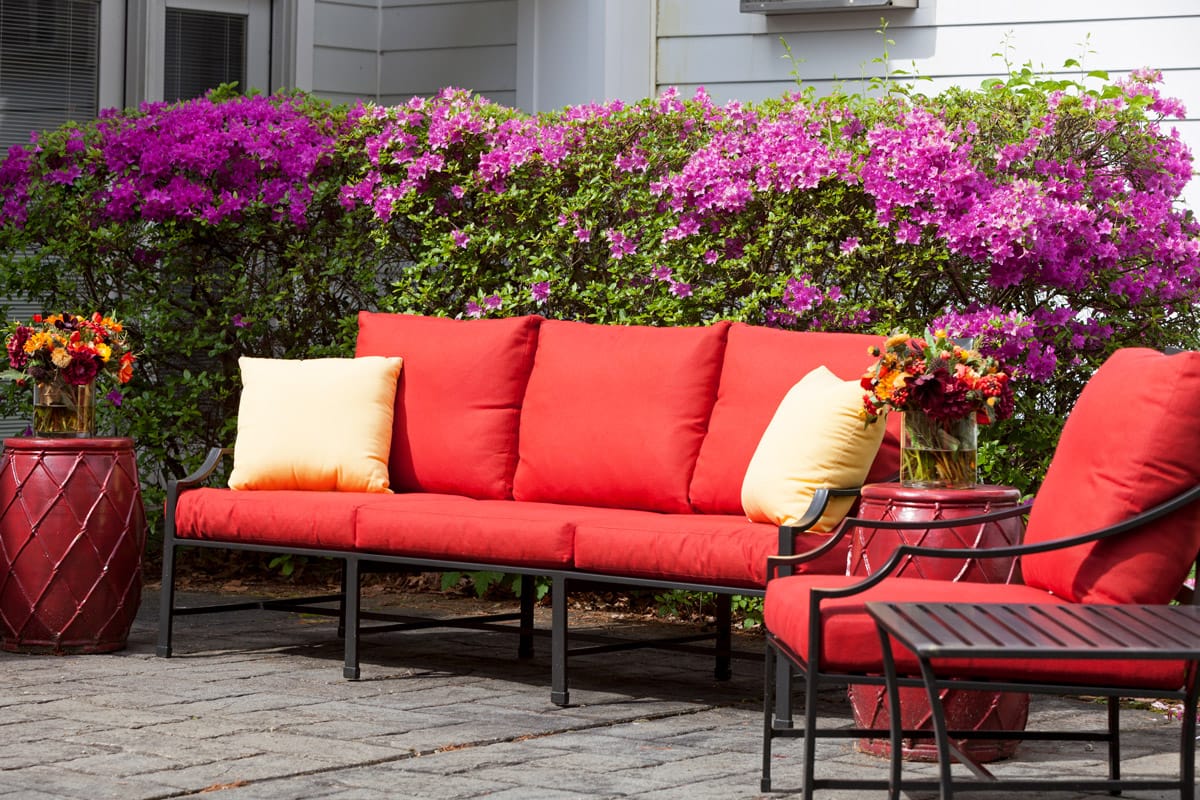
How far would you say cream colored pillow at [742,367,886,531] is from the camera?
183 inches

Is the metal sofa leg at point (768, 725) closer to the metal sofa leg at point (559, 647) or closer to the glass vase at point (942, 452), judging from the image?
the glass vase at point (942, 452)

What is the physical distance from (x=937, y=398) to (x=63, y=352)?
8.99 ft

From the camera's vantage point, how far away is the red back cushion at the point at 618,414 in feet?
17.3

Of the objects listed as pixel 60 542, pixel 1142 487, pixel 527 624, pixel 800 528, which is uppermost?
pixel 1142 487

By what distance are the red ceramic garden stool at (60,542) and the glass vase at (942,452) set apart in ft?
8.38

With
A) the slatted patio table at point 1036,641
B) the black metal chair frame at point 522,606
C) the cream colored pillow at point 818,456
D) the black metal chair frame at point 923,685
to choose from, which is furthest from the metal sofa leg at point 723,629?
the slatted patio table at point 1036,641

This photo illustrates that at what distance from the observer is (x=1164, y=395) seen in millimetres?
3535

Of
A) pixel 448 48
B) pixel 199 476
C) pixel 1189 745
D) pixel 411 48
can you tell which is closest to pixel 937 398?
pixel 1189 745

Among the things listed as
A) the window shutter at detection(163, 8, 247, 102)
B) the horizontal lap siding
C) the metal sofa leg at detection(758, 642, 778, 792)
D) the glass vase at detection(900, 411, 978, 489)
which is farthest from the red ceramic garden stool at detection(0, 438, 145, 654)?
the horizontal lap siding

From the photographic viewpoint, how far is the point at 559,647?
193 inches

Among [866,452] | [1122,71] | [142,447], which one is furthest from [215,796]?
[1122,71]

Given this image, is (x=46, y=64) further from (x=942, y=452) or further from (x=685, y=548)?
(x=942, y=452)

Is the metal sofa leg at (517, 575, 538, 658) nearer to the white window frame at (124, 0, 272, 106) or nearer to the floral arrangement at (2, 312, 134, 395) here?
the floral arrangement at (2, 312, 134, 395)

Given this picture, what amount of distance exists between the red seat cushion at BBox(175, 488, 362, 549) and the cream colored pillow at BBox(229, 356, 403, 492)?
62mm
